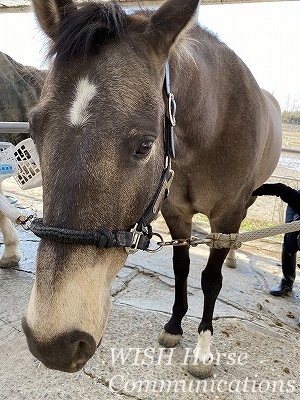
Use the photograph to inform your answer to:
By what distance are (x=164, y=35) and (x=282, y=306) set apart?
2752mm

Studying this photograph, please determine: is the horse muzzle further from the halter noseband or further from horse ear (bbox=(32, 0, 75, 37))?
horse ear (bbox=(32, 0, 75, 37))

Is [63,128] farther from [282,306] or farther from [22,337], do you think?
[282,306]

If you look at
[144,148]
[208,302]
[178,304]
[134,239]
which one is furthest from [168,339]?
[144,148]

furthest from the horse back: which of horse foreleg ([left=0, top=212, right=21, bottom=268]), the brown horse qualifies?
horse foreleg ([left=0, top=212, right=21, bottom=268])

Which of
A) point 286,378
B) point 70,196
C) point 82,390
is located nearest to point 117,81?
point 70,196

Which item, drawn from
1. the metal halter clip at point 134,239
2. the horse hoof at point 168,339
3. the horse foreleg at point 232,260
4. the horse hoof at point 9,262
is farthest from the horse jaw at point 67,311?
the horse foreleg at point 232,260

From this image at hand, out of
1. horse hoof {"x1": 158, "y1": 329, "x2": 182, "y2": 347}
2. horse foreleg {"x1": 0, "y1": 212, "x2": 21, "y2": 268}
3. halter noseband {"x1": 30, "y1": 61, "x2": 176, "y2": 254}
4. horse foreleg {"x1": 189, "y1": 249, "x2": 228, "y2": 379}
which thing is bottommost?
horse foreleg {"x1": 0, "y1": 212, "x2": 21, "y2": 268}

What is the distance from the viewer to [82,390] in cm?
192

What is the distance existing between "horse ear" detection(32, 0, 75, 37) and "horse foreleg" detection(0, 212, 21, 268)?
2.41 m

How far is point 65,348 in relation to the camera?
1021 millimetres

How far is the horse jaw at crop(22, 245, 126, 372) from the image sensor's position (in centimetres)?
102

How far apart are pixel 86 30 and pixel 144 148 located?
0.44 m

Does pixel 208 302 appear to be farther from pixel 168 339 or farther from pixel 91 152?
pixel 91 152

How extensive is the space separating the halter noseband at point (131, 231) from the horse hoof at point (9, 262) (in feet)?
8.10
